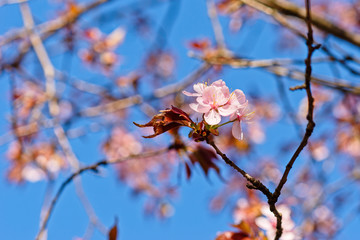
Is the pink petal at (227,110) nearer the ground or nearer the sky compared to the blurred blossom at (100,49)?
nearer the ground

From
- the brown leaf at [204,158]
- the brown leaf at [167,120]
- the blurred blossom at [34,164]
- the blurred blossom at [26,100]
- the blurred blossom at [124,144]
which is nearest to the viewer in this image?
the brown leaf at [167,120]

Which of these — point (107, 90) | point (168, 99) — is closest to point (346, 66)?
point (107, 90)

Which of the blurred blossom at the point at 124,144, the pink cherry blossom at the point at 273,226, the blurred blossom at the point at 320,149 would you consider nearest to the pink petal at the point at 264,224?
the pink cherry blossom at the point at 273,226

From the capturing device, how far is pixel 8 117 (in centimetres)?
199

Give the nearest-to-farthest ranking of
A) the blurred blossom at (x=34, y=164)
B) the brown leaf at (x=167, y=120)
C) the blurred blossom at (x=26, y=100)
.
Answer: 1. the brown leaf at (x=167, y=120)
2. the blurred blossom at (x=26, y=100)
3. the blurred blossom at (x=34, y=164)

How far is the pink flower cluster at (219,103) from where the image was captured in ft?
2.62

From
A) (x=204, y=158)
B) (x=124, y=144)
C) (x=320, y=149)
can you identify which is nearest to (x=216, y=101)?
(x=204, y=158)

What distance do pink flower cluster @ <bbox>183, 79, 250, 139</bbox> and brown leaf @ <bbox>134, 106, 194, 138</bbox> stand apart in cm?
4

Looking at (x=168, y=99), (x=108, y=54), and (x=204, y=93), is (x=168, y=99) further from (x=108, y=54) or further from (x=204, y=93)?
(x=204, y=93)

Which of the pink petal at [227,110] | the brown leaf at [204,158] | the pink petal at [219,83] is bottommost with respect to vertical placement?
the pink petal at [227,110]

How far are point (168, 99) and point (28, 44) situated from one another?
77.3 inches

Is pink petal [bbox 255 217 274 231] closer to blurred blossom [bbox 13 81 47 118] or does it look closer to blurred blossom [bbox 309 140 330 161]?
blurred blossom [bbox 13 81 47 118]

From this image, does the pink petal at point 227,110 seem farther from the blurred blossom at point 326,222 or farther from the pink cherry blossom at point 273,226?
the blurred blossom at point 326,222

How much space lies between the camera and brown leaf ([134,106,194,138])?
0.78m
